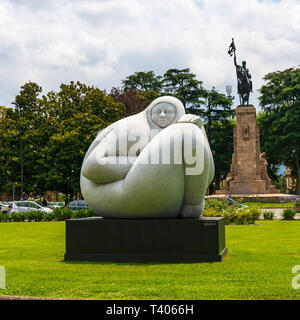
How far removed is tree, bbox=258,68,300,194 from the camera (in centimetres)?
4781

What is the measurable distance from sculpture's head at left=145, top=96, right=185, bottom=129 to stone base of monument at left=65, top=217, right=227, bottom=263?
229 centimetres

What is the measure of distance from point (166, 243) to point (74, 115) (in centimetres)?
2637

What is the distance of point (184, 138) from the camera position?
9094 mm

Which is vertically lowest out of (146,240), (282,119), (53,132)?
(146,240)

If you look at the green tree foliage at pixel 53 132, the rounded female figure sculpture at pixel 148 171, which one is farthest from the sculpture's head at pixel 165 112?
the green tree foliage at pixel 53 132

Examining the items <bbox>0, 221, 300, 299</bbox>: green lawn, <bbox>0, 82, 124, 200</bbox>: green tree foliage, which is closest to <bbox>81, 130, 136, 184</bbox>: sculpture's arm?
<bbox>0, 221, 300, 299</bbox>: green lawn

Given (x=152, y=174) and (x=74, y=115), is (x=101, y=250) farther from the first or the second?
(x=74, y=115)

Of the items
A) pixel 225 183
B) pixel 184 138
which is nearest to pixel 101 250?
pixel 184 138

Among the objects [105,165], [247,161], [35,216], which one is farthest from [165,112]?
[247,161]

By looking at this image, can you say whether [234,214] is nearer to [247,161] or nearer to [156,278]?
[156,278]

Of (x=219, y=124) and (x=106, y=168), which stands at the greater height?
(x=219, y=124)

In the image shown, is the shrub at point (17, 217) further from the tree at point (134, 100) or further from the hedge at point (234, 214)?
the tree at point (134, 100)

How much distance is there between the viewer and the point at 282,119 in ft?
158

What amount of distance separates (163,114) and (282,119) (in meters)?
40.9
